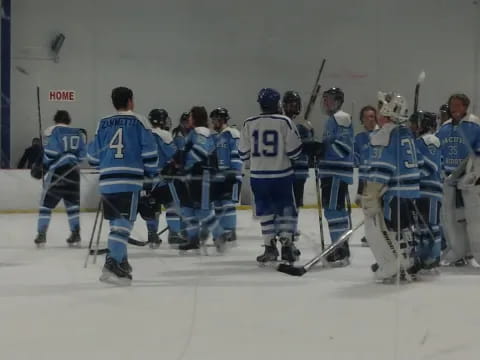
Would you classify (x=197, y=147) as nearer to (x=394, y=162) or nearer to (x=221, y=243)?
(x=221, y=243)

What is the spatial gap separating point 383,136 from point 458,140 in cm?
94

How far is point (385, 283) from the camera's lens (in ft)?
12.7

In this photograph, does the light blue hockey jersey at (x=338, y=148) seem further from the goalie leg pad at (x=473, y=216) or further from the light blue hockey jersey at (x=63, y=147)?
the light blue hockey jersey at (x=63, y=147)

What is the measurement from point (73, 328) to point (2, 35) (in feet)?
21.8

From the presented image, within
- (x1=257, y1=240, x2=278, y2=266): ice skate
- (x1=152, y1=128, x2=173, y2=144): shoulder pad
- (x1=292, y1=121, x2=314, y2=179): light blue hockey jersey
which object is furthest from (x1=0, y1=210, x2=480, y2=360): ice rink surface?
(x1=152, y1=128, x2=173, y2=144): shoulder pad

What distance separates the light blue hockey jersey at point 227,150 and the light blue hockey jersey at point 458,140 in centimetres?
152

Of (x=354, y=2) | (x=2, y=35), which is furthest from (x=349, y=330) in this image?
(x=2, y=35)

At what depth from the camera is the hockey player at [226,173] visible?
17.8ft

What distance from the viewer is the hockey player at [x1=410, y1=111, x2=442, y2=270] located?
418 cm

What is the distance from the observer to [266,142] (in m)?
4.40

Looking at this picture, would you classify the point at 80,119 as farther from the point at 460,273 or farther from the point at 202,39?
the point at 460,273

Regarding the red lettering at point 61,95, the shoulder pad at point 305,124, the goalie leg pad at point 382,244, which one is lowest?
the goalie leg pad at point 382,244

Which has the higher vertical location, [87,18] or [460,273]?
[87,18]

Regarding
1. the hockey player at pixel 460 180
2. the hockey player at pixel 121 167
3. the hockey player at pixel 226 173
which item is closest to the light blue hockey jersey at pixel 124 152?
the hockey player at pixel 121 167
